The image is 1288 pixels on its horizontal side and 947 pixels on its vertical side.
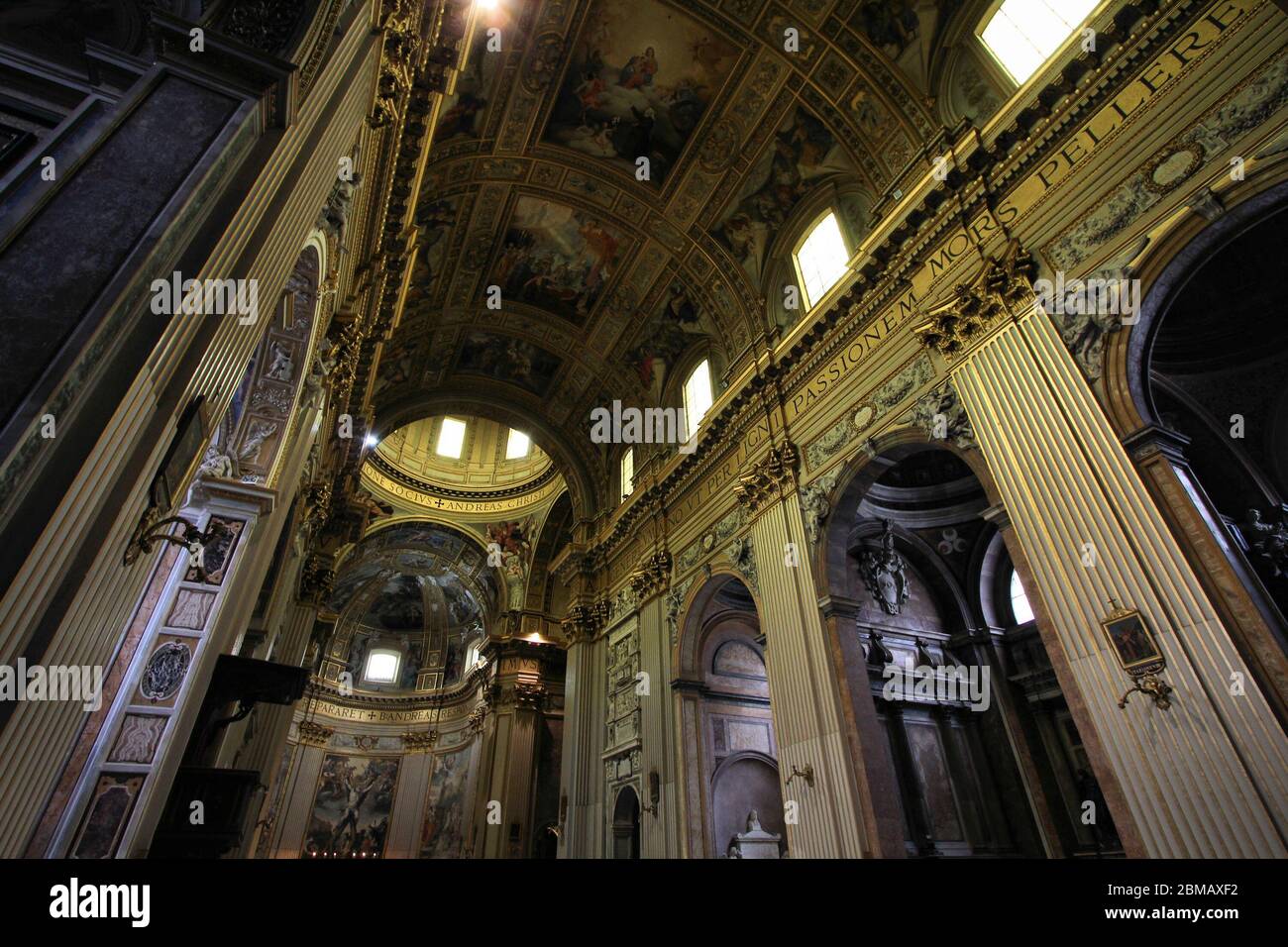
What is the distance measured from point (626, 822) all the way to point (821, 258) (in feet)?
38.3

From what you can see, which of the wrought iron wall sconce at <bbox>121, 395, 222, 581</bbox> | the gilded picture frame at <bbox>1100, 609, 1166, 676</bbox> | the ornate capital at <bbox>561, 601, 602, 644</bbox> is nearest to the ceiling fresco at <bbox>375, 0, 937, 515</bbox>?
the ornate capital at <bbox>561, 601, 602, 644</bbox>

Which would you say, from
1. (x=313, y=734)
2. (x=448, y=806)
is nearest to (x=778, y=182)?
(x=448, y=806)

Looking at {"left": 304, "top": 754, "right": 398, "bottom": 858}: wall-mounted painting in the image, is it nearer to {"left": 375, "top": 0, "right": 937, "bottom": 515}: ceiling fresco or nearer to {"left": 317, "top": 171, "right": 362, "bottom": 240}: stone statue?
{"left": 375, "top": 0, "right": 937, "bottom": 515}: ceiling fresco

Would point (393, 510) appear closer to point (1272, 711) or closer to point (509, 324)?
point (509, 324)

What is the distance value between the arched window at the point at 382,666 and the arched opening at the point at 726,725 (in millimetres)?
21014

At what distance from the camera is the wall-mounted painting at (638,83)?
33.8ft

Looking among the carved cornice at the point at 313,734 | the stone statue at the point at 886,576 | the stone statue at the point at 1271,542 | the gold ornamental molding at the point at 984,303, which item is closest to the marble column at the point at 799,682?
the stone statue at the point at 886,576

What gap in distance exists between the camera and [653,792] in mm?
11164

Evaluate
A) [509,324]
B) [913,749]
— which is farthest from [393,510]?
[913,749]

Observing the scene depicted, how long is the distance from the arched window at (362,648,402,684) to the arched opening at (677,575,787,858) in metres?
21.0

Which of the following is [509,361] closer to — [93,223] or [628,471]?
[628,471]

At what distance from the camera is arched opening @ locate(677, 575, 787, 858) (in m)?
10.5

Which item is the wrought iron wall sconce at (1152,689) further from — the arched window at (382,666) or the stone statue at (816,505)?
the arched window at (382,666)
